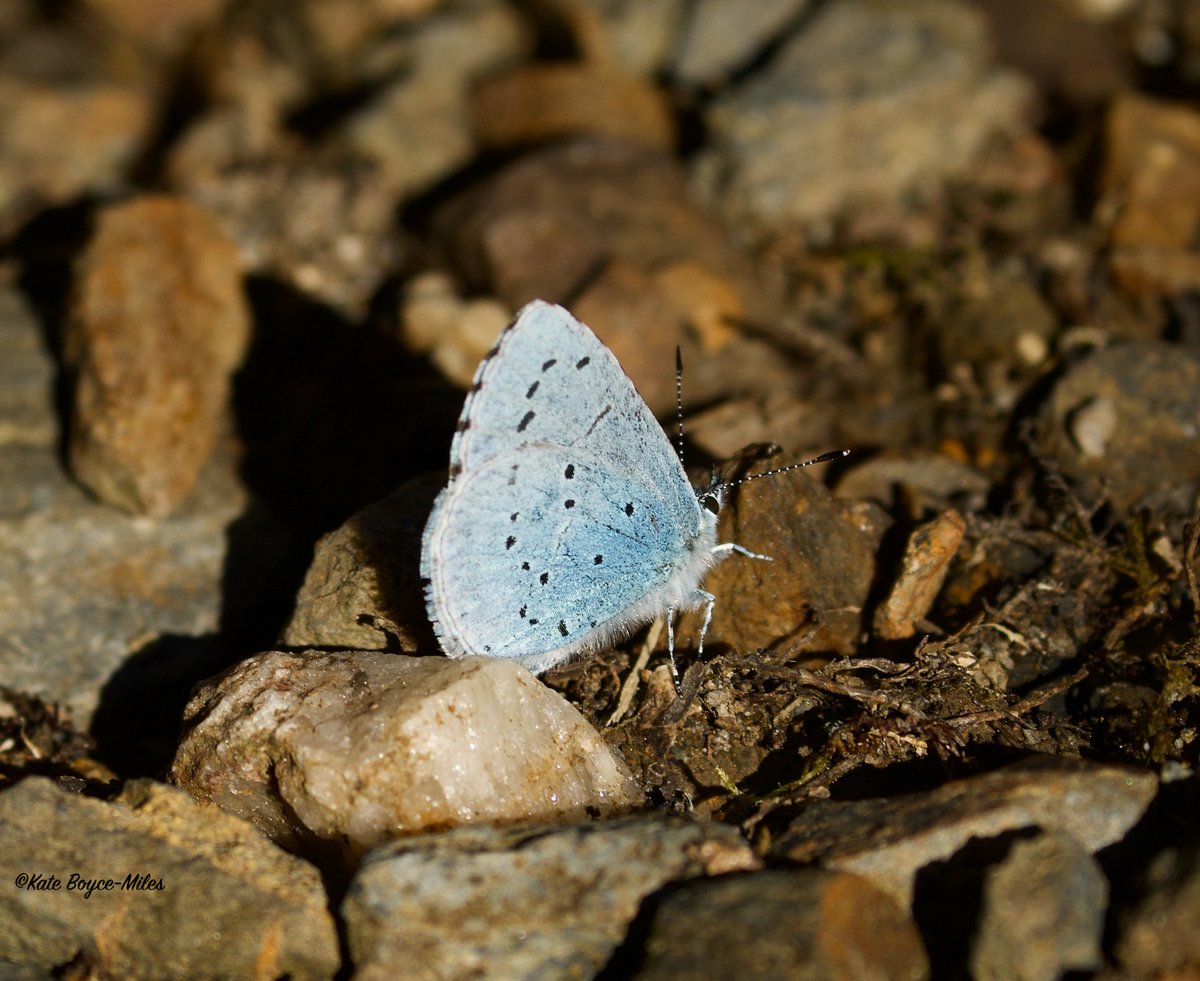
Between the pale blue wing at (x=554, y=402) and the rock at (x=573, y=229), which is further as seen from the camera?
the rock at (x=573, y=229)

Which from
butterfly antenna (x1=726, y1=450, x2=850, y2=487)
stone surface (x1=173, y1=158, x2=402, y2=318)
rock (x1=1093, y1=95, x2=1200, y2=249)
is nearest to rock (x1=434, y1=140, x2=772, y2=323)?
stone surface (x1=173, y1=158, x2=402, y2=318)

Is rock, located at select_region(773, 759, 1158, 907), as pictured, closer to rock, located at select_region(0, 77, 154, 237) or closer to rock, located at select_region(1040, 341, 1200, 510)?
rock, located at select_region(1040, 341, 1200, 510)

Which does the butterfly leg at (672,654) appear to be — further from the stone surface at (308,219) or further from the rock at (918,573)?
the stone surface at (308,219)

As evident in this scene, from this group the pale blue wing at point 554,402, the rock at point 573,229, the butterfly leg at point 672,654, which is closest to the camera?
the pale blue wing at point 554,402

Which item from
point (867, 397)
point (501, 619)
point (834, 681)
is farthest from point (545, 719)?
point (867, 397)

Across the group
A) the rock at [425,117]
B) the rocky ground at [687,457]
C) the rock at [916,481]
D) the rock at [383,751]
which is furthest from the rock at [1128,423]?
the rock at [425,117]
